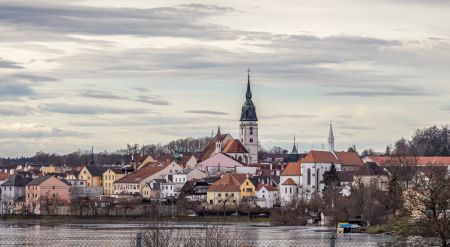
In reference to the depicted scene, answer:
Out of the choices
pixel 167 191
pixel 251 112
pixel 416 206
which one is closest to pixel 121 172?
pixel 167 191

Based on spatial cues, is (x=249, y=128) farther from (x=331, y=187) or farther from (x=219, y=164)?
(x=331, y=187)

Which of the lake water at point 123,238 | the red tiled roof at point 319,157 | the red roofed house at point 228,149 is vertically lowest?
the lake water at point 123,238

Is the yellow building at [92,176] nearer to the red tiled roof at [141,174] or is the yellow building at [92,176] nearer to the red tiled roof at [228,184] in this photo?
the red tiled roof at [141,174]

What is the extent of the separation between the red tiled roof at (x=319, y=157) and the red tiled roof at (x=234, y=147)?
1974 centimetres

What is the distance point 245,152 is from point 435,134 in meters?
33.1

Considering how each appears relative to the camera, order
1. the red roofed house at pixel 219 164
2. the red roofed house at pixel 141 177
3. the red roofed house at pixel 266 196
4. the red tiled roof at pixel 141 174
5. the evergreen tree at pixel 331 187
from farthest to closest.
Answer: the red roofed house at pixel 219 164
the red tiled roof at pixel 141 174
the red roofed house at pixel 141 177
the red roofed house at pixel 266 196
the evergreen tree at pixel 331 187

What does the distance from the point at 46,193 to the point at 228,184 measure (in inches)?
672

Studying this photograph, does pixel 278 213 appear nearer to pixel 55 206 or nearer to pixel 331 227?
pixel 331 227

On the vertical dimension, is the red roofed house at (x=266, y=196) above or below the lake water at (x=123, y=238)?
above

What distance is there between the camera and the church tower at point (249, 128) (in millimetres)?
141875

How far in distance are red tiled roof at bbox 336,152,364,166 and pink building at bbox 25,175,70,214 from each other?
30.2 meters

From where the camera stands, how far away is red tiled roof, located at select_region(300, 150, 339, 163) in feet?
367

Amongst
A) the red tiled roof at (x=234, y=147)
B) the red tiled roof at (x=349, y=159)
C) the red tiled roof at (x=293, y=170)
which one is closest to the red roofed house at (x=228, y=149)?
the red tiled roof at (x=234, y=147)

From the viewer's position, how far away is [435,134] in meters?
155
